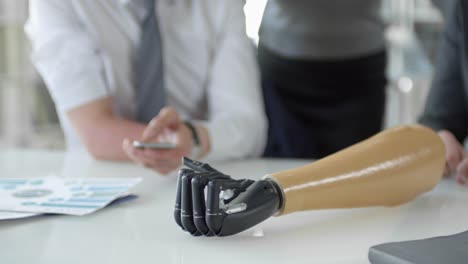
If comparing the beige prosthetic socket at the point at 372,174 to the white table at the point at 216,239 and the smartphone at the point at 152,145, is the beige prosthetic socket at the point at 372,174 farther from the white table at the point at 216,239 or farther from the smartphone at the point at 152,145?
the smartphone at the point at 152,145

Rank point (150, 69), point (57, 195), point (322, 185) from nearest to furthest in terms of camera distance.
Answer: point (322, 185) → point (57, 195) → point (150, 69)

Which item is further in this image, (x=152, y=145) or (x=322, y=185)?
(x=152, y=145)

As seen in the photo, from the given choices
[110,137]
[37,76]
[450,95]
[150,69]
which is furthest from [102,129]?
[37,76]

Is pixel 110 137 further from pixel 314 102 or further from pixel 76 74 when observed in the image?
pixel 314 102

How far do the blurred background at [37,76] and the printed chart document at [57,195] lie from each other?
244 cm

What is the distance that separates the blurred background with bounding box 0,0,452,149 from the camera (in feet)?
10.8

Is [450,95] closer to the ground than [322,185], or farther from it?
closer to the ground

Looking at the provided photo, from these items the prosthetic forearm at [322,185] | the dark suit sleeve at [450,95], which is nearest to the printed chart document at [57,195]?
the prosthetic forearm at [322,185]

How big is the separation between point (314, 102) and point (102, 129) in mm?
675

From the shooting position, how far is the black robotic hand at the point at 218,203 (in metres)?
0.62

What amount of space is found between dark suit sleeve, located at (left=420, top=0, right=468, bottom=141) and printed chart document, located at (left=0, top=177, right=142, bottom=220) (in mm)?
693

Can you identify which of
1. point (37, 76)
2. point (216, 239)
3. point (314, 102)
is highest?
point (216, 239)

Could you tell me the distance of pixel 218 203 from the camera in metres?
0.62

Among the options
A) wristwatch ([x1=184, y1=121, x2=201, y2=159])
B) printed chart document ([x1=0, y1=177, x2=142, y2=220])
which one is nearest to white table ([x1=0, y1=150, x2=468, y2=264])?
printed chart document ([x1=0, y1=177, x2=142, y2=220])
